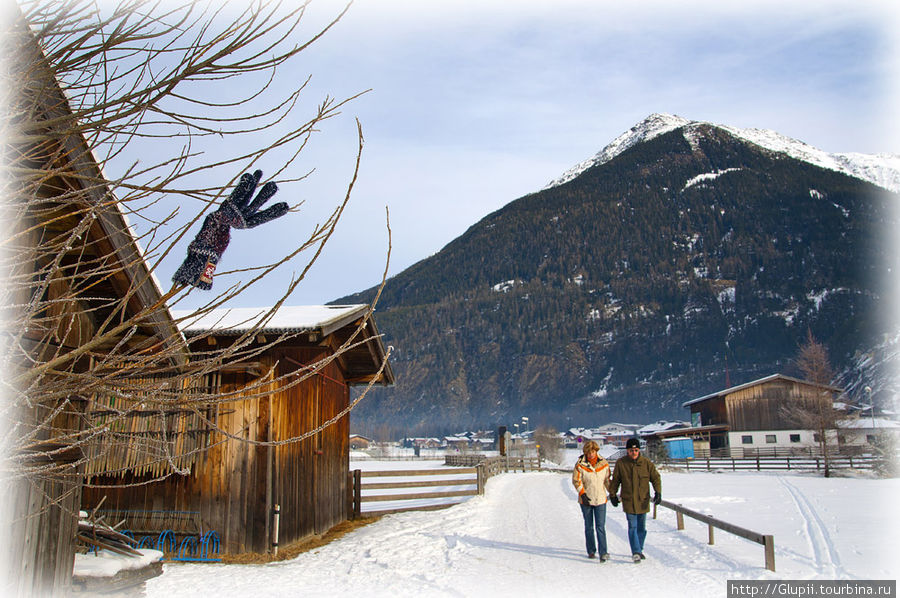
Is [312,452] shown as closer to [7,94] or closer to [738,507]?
[7,94]

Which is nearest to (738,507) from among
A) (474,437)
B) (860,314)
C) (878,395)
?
(878,395)

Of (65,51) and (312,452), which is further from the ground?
(65,51)

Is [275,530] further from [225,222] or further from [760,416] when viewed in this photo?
[760,416]

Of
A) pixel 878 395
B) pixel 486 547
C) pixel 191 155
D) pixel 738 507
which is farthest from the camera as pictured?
pixel 878 395

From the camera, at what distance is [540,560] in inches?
364

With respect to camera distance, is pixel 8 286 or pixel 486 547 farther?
pixel 486 547

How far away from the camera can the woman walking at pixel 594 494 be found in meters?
8.97

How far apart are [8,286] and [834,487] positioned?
26137 mm

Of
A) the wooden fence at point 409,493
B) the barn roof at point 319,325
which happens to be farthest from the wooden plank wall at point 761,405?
the barn roof at point 319,325

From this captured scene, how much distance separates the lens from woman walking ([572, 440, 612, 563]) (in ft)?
29.4

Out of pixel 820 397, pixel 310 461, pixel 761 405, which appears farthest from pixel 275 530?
pixel 761 405

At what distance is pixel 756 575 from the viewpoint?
7.53 m

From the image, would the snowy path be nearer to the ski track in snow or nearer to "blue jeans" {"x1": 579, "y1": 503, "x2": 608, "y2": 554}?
the ski track in snow

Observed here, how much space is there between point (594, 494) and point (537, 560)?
4.13ft
